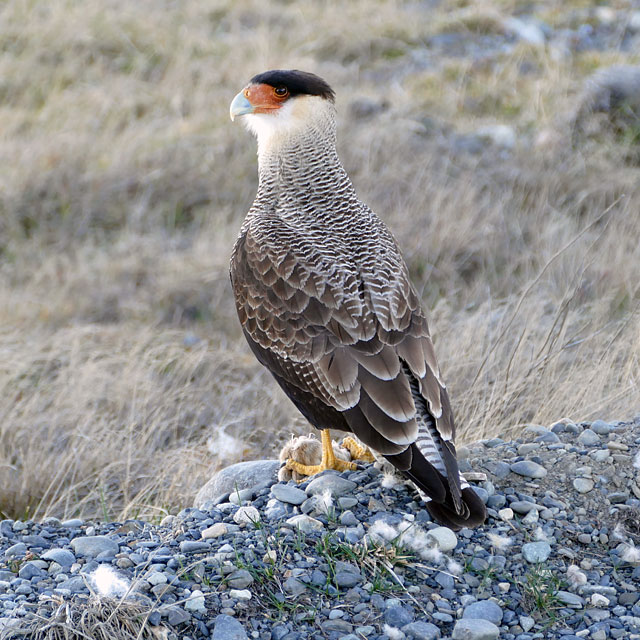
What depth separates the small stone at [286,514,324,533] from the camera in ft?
10.9

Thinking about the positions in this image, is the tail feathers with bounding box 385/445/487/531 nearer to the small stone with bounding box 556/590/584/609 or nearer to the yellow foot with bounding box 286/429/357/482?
the small stone with bounding box 556/590/584/609

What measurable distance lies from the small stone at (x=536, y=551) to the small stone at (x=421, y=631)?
52cm

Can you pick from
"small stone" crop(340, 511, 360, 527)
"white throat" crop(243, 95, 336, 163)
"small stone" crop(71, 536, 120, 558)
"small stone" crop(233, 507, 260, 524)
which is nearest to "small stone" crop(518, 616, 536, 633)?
"small stone" crop(340, 511, 360, 527)

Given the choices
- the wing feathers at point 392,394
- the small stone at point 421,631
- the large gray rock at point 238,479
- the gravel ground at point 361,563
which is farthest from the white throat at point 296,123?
the small stone at point 421,631

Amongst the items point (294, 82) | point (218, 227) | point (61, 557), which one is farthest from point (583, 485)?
point (218, 227)

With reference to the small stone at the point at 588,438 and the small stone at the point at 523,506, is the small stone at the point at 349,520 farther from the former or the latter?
the small stone at the point at 588,438

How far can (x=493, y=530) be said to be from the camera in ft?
11.2

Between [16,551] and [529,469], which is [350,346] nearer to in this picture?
[529,469]

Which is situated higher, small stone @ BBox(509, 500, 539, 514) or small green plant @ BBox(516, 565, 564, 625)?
small stone @ BBox(509, 500, 539, 514)

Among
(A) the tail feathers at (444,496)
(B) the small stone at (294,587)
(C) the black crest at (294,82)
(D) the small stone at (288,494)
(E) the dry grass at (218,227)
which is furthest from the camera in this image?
(E) the dry grass at (218,227)

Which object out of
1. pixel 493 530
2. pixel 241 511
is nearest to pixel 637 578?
pixel 493 530

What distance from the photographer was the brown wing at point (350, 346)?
11.3 feet

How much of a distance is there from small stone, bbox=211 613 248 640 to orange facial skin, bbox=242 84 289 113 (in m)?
2.40

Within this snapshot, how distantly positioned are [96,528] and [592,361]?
292 cm
